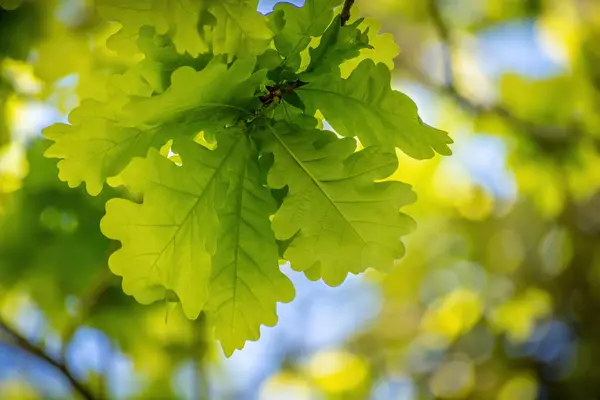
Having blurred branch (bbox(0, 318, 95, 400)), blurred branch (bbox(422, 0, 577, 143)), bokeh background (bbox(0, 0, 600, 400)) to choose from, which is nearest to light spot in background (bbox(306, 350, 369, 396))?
bokeh background (bbox(0, 0, 600, 400))

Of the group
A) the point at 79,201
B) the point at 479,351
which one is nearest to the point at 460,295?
the point at 479,351

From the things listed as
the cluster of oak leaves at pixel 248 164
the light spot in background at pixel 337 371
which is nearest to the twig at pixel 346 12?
the cluster of oak leaves at pixel 248 164

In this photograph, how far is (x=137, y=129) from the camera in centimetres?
72

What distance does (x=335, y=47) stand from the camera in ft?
2.33

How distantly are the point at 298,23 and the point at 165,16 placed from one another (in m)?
0.15

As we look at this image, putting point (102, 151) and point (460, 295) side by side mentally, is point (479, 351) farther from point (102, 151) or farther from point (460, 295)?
point (102, 151)

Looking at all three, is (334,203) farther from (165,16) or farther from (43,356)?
(43,356)

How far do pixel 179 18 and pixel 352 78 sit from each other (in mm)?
204

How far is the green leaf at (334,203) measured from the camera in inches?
28.7

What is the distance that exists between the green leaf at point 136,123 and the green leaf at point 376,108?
8 centimetres

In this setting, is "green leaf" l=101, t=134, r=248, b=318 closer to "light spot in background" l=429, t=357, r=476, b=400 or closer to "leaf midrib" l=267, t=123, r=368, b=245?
"leaf midrib" l=267, t=123, r=368, b=245

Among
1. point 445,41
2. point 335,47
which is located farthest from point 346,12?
point 445,41

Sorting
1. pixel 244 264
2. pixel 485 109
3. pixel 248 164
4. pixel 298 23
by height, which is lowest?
pixel 244 264

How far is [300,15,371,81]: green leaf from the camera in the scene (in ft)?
2.30
